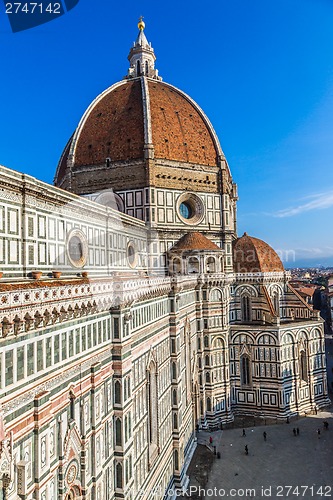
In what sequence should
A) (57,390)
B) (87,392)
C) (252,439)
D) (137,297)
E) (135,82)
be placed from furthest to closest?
(135,82), (252,439), (137,297), (87,392), (57,390)

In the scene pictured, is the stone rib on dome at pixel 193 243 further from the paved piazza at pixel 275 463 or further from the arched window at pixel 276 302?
the paved piazza at pixel 275 463

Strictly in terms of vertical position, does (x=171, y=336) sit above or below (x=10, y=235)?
below

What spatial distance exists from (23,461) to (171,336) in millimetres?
12364

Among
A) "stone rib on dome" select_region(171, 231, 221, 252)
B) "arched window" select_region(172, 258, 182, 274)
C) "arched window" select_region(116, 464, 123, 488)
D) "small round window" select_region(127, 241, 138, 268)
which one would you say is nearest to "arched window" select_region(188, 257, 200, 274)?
"arched window" select_region(172, 258, 182, 274)

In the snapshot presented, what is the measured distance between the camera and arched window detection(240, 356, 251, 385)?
96.9 ft

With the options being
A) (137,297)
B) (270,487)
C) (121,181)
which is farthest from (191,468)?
(121,181)

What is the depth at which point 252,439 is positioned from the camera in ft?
82.4

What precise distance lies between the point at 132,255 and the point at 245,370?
12.9 meters

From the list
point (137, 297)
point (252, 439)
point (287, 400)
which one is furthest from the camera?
point (287, 400)

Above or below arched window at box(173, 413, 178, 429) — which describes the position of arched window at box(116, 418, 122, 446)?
above

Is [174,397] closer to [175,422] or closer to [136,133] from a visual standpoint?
[175,422]

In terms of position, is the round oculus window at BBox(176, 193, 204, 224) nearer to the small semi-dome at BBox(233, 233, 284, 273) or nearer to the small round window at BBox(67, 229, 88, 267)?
the small semi-dome at BBox(233, 233, 284, 273)

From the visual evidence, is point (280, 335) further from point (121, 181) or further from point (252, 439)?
point (121, 181)

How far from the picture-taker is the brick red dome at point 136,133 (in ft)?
99.8
